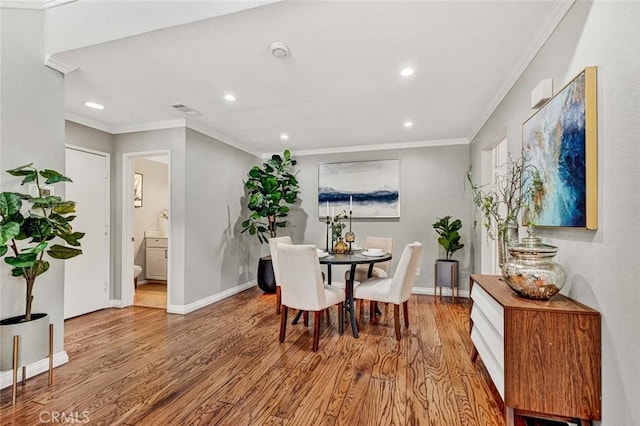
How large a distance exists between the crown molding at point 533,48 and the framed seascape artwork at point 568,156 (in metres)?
0.45

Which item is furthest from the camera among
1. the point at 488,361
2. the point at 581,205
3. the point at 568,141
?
the point at 488,361

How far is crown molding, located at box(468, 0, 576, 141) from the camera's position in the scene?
1697 millimetres

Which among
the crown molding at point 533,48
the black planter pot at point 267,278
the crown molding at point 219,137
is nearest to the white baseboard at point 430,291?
the black planter pot at point 267,278

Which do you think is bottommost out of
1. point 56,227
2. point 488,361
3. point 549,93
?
point 488,361

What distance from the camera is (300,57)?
2262 millimetres

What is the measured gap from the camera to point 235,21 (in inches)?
73.8

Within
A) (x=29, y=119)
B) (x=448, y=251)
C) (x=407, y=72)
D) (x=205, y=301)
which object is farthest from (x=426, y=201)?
(x=29, y=119)

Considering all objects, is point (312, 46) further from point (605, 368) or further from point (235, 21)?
point (605, 368)

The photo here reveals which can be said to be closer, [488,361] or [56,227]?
[488,361]

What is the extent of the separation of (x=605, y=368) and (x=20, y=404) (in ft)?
10.6

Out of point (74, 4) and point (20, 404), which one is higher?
point (74, 4)

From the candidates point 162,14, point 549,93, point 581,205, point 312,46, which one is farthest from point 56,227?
point 549,93

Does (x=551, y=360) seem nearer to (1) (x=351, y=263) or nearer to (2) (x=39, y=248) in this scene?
(1) (x=351, y=263)

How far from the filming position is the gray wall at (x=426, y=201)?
4.56 m
